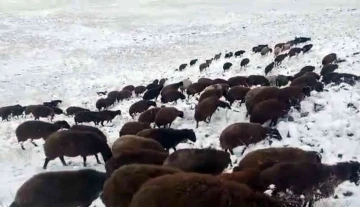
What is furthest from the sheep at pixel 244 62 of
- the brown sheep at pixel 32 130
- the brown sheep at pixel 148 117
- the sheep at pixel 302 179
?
the sheep at pixel 302 179

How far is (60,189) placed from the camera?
26.0 ft

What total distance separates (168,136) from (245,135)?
2.18 m

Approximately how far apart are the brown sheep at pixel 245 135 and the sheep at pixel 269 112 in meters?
0.93

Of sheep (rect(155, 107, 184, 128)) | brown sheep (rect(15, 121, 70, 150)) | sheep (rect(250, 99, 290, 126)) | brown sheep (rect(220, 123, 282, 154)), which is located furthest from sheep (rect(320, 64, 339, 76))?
brown sheep (rect(15, 121, 70, 150))

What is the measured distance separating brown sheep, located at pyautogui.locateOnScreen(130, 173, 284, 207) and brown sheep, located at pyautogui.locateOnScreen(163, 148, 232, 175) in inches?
121

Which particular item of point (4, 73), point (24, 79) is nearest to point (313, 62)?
point (24, 79)

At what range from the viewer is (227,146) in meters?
10.6

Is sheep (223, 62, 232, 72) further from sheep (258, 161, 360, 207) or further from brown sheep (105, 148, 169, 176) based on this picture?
sheep (258, 161, 360, 207)

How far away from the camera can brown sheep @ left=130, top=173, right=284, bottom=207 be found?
18.4ft

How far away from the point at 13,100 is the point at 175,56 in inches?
501

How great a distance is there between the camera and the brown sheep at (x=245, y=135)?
10.5 metres

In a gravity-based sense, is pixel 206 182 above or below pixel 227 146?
above

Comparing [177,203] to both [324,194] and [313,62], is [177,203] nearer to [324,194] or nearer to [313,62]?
[324,194]

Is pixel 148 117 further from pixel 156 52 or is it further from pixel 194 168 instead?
pixel 156 52
